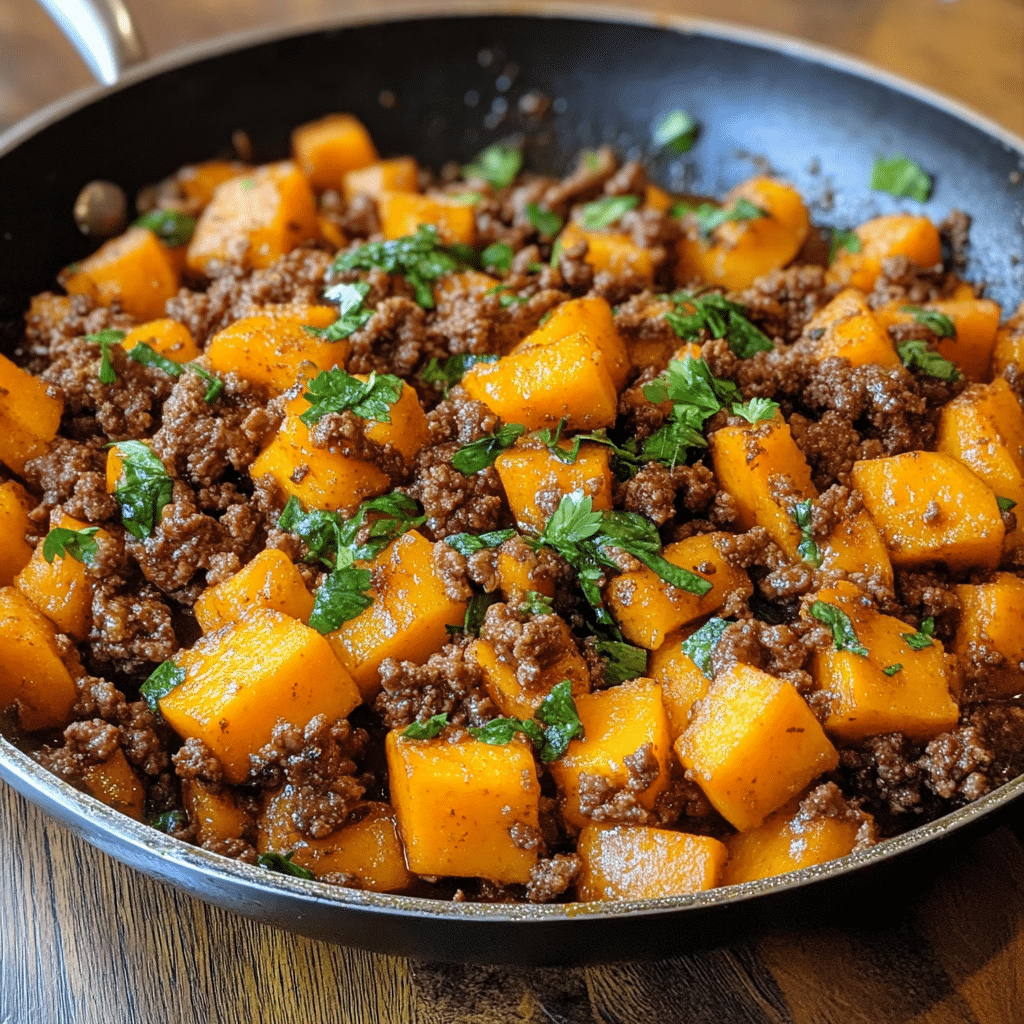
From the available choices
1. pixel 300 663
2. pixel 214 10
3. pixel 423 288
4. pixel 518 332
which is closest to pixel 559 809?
pixel 300 663

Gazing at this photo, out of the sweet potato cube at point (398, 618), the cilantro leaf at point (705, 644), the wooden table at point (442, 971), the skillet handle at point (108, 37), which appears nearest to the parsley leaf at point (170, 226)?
the skillet handle at point (108, 37)

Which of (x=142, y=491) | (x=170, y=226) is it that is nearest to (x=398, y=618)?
(x=142, y=491)

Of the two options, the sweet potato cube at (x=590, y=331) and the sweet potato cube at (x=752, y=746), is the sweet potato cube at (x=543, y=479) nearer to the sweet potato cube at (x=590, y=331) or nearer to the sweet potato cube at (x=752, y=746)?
the sweet potato cube at (x=590, y=331)

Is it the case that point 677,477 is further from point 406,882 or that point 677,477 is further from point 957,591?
point 406,882

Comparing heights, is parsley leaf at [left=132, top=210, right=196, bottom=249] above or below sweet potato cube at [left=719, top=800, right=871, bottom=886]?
above

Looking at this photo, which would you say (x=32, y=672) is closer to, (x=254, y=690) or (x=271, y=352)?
(x=254, y=690)

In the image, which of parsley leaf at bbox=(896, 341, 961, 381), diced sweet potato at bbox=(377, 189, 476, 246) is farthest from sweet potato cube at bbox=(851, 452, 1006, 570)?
diced sweet potato at bbox=(377, 189, 476, 246)

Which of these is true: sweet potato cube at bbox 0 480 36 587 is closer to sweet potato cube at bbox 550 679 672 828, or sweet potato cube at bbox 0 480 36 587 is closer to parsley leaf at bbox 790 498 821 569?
sweet potato cube at bbox 550 679 672 828
